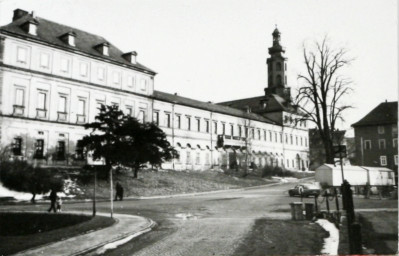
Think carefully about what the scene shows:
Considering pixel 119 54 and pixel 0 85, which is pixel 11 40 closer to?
pixel 0 85

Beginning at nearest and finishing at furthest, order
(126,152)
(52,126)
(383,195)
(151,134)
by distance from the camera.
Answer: (383,195) < (126,152) < (151,134) < (52,126)

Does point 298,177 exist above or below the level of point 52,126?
below

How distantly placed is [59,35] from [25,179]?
15.3 m

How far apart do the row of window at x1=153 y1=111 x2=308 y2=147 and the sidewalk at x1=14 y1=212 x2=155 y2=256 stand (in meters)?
28.0

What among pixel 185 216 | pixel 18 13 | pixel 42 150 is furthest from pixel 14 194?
pixel 18 13

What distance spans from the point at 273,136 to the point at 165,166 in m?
24.7

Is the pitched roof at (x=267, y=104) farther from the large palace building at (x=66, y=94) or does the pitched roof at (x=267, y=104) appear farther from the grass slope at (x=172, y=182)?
the grass slope at (x=172, y=182)

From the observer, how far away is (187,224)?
13.6 meters

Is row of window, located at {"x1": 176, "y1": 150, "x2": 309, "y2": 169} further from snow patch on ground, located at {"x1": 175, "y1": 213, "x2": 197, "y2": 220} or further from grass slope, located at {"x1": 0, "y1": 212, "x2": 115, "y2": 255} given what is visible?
grass slope, located at {"x1": 0, "y1": 212, "x2": 115, "y2": 255}

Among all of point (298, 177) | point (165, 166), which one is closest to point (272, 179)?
point (298, 177)

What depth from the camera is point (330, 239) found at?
9617mm

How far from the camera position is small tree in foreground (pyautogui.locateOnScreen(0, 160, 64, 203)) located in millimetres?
23672

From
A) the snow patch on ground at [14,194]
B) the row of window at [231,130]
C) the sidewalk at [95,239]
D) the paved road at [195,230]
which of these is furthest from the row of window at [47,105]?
the sidewalk at [95,239]

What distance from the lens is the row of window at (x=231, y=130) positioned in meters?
45.5
